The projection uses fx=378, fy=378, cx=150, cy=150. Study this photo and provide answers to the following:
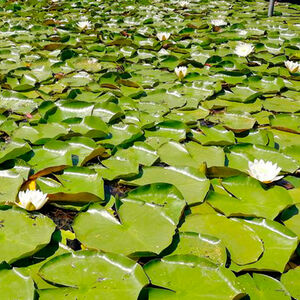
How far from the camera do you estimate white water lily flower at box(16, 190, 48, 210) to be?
1.25 metres

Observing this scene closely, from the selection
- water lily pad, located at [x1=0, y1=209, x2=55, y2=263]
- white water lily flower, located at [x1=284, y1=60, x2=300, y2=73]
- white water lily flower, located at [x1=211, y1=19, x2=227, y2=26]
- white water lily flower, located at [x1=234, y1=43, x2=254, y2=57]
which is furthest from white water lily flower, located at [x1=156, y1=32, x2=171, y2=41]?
water lily pad, located at [x1=0, y1=209, x2=55, y2=263]

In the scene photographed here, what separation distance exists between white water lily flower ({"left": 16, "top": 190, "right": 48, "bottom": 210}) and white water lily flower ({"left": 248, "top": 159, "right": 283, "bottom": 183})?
0.78 metres

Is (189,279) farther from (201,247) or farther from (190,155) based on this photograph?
(190,155)

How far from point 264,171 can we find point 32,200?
2.80 feet

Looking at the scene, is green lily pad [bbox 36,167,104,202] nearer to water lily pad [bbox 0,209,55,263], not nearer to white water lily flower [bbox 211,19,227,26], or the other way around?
water lily pad [bbox 0,209,55,263]

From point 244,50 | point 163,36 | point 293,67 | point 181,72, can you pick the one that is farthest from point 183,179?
point 163,36

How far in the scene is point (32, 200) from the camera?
1.25m

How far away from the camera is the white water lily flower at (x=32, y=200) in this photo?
1248 mm

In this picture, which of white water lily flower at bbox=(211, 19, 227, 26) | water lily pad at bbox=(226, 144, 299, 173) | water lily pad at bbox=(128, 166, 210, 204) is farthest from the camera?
white water lily flower at bbox=(211, 19, 227, 26)

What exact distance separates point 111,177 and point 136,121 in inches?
A: 20.7

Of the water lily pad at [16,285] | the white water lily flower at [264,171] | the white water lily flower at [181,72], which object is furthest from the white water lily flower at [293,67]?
the water lily pad at [16,285]

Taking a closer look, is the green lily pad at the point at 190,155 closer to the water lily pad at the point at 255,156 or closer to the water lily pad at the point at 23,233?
the water lily pad at the point at 255,156

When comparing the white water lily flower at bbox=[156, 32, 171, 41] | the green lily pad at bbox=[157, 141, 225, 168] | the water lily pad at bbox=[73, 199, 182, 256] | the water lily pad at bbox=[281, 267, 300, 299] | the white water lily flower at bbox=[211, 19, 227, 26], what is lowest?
the white water lily flower at bbox=[211, 19, 227, 26]

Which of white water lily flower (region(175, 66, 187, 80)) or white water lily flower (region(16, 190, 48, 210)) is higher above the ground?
white water lily flower (region(16, 190, 48, 210))
